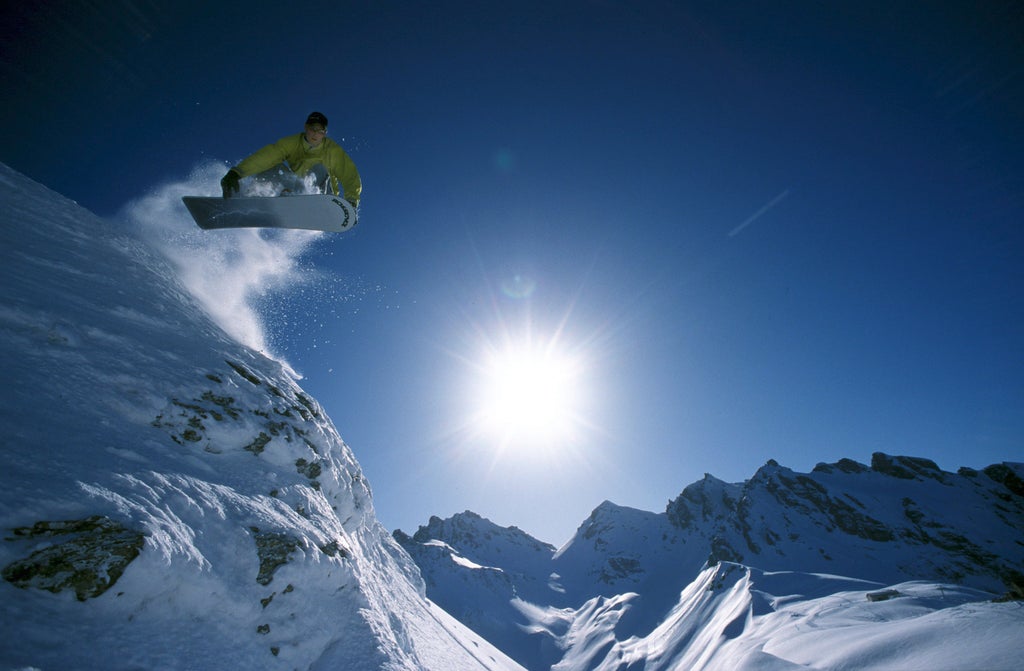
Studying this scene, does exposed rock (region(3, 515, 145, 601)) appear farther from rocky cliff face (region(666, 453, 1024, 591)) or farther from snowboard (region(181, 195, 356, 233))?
rocky cliff face (region(666, 453, 1024, 591))

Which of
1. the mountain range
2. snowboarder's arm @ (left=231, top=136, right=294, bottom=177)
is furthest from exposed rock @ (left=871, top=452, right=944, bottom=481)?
snowboarder's arm @ (left=231, top=136, right=294, bottom=177)

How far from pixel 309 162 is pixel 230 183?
166cm

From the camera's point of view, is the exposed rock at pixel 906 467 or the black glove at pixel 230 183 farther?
the exposed rock at pixel 906 467

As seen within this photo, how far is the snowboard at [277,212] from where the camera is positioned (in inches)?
348

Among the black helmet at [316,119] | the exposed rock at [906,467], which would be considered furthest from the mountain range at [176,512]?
the exposed rock at [906,467]

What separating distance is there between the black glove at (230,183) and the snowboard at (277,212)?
2.99ft

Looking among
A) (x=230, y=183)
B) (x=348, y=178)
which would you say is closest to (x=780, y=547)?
(x=348, y=178)

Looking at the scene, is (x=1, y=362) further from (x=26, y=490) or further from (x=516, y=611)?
(x=516, y=611)

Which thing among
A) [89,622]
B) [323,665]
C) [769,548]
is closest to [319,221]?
[89,622]

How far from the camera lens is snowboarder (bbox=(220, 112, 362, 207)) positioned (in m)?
8.09

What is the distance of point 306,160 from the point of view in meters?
8.71

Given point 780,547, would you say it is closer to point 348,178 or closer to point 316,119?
point 348,178

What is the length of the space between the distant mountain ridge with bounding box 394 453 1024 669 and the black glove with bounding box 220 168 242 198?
60.7 meters

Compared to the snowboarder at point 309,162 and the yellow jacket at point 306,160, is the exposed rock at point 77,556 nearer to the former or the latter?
the snowboarder at point 309,162
